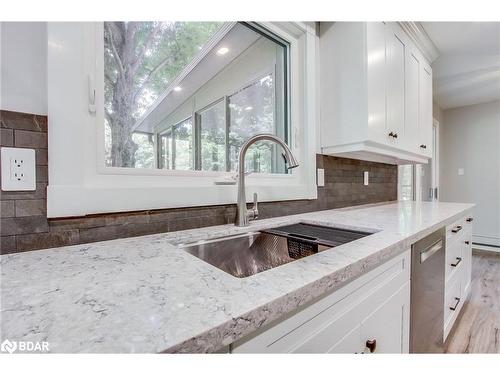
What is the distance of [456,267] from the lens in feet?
5.27

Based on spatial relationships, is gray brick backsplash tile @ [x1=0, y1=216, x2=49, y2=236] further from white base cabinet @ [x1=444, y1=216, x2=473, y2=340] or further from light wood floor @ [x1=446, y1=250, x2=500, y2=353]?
light wood floor @ [x1=446, y1=250, x2=500, y2=353]

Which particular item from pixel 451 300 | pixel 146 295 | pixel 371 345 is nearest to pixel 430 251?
pixel 371 345

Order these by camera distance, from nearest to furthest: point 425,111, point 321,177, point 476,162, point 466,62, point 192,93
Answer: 1. point 192,93
2. point 321,177
3. point 425,111
4. point 466,62
5. point 476,162

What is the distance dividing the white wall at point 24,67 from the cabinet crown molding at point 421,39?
2137 millimetres

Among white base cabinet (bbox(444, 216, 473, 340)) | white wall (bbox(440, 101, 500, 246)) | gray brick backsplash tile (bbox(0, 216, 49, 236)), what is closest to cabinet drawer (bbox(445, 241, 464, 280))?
white base cabinet (bbox(444, 216, 473, 340))

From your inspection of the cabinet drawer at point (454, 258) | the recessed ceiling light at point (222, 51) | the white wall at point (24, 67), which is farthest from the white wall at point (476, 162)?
the white wall at point (24, 67)

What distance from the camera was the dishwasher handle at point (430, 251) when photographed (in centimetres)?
102

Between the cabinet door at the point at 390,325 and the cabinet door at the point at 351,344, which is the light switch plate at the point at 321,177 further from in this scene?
the cabinet door at the point at 351,344

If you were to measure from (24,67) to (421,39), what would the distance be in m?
2.64

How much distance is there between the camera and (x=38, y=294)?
17.6 inches

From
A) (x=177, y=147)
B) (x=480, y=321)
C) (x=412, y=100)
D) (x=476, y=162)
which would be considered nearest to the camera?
(x=177, y=147)

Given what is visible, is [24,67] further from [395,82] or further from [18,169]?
[395,82]
